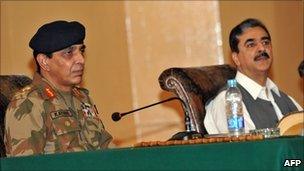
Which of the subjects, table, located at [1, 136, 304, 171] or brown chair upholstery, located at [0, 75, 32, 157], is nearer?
table, located at [1, 136, 304, 171]

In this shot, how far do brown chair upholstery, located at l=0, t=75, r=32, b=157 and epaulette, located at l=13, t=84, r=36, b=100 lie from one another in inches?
4.7

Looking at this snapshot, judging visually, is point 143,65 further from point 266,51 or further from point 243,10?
point 266,51

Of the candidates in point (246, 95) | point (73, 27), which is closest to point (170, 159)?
point (73, 27)

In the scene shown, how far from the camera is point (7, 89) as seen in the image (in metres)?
3.57

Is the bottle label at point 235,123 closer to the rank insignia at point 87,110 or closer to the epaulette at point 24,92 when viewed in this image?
the rank insignia at point 87,110

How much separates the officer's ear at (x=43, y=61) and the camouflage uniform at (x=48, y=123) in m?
0.06

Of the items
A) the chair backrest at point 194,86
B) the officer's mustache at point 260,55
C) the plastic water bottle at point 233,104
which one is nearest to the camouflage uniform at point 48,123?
the chair backrest at point 194,86

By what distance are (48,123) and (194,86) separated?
94 centimetres

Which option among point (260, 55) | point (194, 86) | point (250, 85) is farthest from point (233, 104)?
point (260, 55)

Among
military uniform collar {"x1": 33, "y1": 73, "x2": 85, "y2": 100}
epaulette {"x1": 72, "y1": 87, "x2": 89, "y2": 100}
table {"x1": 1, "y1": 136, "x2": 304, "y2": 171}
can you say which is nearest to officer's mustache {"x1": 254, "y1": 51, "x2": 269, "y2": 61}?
epaulette {"x1": 72, "y1": 87, "x2": 89, "y2": 100}

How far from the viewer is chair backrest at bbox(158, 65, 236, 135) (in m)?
3.86

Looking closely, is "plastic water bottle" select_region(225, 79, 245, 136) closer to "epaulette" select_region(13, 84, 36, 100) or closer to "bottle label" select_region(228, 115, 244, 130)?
"bottle label" select_region(228, 115, 244, 130)

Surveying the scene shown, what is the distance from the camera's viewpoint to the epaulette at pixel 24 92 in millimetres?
3326

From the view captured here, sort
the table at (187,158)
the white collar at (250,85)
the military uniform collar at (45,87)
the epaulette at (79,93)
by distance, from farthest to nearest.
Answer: the white collar at (250,85), the epaulette at (79,93), the military uniform collar at (45,87), the table at (187,158)
